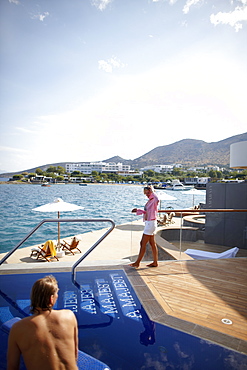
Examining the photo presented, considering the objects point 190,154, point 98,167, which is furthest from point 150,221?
point 98,167

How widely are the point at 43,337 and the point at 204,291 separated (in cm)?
266

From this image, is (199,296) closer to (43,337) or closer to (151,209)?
(151,209)

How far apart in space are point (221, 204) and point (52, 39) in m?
16.5

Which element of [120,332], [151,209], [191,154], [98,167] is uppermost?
[191,154]

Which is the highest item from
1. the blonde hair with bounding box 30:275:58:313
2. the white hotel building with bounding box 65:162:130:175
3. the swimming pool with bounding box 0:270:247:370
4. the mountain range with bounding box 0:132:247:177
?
the mountain range with bounding box 0:132:247:177

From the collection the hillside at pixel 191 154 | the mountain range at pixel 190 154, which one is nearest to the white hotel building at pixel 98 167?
the mountain range at pixel 190 154

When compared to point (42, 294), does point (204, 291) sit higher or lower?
lower

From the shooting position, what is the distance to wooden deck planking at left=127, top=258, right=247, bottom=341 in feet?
9.38

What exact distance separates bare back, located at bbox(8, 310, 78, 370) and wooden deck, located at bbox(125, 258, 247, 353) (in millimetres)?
1543

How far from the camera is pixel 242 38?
14352 millimetres

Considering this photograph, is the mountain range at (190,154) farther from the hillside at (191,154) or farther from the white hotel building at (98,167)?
A: the white hotel building at (98,167)

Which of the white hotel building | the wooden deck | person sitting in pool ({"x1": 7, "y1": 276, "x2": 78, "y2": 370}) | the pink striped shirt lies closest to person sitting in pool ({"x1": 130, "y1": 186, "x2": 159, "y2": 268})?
the pink striped shirt

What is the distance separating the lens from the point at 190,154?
141375mm

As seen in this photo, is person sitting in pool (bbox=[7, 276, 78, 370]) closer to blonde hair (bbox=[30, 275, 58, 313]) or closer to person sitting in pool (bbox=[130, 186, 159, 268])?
blonde hair (bbox=[30, 275, 58, 313])
